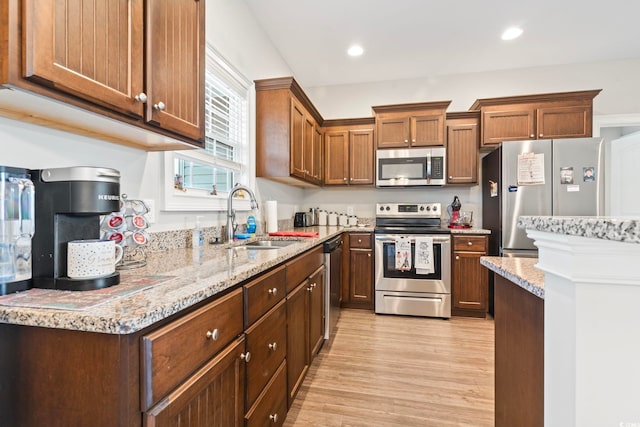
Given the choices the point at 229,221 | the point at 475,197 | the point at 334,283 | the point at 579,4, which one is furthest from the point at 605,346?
the point at 475,197

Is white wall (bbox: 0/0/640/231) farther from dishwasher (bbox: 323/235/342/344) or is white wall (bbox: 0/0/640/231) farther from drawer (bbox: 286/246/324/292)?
dishwasher (bbox: 323/235/342/344)

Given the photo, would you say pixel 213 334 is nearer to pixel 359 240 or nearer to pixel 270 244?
pixel 270 244

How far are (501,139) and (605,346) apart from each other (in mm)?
3430

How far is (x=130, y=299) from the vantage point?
30.7 inches

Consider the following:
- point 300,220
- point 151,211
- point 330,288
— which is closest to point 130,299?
point 151,211

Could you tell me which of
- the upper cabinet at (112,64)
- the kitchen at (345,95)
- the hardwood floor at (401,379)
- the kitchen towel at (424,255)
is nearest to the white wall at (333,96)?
the kitchen at (345,95)

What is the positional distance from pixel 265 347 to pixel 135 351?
28.6 inches

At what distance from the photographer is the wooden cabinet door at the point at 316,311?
2107 mm

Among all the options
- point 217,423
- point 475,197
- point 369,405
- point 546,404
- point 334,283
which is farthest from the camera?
point 475,197

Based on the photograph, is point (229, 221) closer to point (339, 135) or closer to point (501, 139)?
point (339, 135)

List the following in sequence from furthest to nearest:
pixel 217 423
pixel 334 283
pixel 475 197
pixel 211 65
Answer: pixel 475 197
pixel 334 283
pixel 211 65
pixel 217 423

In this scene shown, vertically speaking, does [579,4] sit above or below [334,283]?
above

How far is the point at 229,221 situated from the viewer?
219cm

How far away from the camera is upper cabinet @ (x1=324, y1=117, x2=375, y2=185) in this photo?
154 inches
